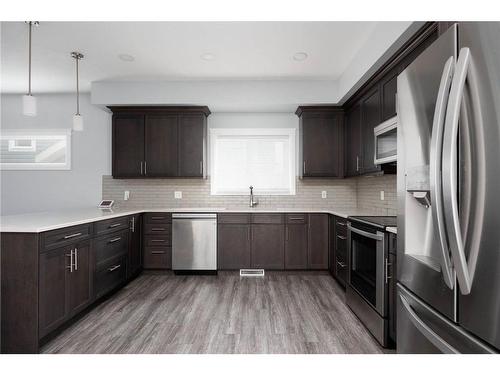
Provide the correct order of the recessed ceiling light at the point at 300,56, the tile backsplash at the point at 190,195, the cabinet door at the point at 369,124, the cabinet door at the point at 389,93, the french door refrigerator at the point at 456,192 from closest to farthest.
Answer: the french door refrigerator at the point at 456,192 → the cabinet door at the point at 389,93 → the cabinet door at the point at 369,124 → the recessed ceiling light at the point at 300,56 → the tile backsplash at the point at 190,195

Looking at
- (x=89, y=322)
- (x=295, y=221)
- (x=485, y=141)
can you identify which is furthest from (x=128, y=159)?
(x=485, y=141)

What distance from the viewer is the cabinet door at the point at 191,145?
4184 millimetres

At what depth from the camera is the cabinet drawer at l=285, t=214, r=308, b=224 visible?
156 inches

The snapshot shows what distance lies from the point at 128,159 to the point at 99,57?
1.45 meters

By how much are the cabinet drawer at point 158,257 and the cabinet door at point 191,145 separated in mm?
1128

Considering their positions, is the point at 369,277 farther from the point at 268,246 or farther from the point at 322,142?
the point at 322,142

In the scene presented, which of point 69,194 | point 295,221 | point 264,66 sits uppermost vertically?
point 264,66

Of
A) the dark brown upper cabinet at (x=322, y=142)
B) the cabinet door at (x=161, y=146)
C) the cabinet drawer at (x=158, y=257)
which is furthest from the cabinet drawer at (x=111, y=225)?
the dark brown upper cabinet at (x=322, y=142)

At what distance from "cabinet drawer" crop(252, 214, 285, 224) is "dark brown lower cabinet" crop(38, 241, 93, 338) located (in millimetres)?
2090

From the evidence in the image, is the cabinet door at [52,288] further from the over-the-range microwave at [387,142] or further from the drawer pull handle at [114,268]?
the over-the-range microwave at [387,142]

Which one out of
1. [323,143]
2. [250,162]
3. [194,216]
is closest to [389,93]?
[323,143]

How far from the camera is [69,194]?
455 cm

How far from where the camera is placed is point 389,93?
105 inches
